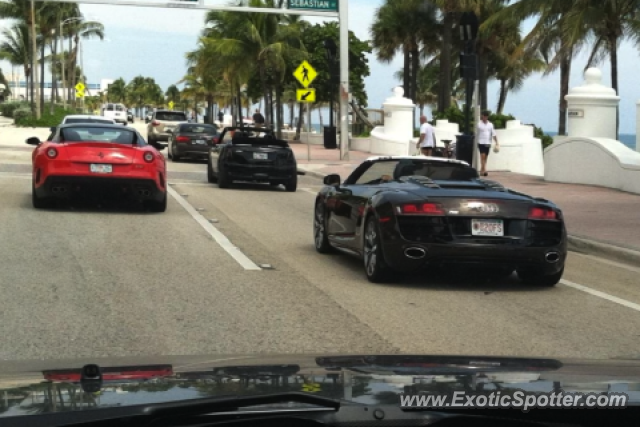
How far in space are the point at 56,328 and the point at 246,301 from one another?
2.00 metres

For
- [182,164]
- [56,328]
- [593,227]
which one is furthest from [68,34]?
[56,328]

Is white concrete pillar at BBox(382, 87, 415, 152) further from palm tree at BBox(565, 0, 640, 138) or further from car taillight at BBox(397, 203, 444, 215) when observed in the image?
car taillight at BBox(397, 203, 444, 215)

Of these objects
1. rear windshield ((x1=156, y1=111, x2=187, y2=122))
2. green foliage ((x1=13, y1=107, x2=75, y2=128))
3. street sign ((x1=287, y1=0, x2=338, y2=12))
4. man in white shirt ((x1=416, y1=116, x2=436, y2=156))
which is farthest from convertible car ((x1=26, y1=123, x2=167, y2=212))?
green foliage ((x1=13, y1=107, x2=75, y2=128))

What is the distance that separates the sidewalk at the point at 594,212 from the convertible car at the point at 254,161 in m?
5.35

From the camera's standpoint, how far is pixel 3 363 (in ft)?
14.1

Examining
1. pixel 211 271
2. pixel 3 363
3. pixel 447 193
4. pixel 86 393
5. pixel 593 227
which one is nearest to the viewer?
pixel 86 393

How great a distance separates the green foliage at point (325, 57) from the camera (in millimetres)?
65062

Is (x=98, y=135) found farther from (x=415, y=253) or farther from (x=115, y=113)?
(x=115, y=113)

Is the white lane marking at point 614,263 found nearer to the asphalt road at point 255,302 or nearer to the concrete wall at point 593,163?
the asphalt road at point 255,302

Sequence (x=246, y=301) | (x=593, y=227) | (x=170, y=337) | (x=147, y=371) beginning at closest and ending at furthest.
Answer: (x=147, y=371)
(x=170, y=337)
(x=246, y=301)
(x=593, y=227)

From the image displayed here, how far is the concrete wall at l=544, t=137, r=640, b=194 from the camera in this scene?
1009 inches

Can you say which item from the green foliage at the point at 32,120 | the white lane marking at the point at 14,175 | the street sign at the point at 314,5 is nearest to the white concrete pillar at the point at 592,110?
the street sign at the point at 314,5

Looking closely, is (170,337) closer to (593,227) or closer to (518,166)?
Answer: (593,227)

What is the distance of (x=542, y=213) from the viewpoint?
37.0 feet
